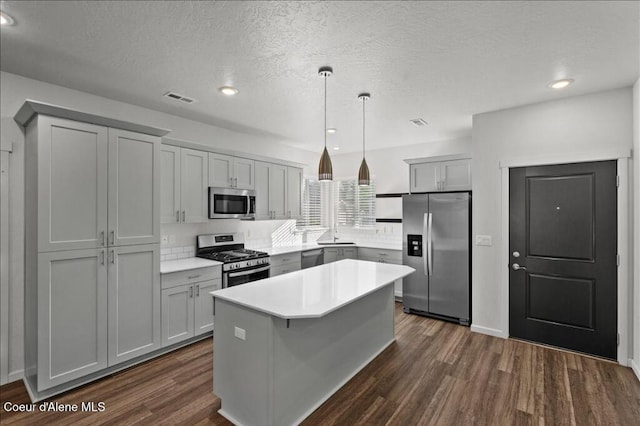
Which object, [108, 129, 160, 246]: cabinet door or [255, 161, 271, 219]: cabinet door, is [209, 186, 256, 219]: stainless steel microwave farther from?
[108, 129, 160, 246]: cabinet door

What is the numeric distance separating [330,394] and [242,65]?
2.79m

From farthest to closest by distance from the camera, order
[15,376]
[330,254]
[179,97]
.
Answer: [330,254]
[179,97]
[15,376]

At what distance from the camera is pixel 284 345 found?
6.98 ft

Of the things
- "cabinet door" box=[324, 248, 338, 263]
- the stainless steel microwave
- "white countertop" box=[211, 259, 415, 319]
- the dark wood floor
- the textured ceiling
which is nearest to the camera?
the textured ceiling

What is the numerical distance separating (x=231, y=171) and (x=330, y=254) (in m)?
2.30

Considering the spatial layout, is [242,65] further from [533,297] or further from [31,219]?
[533,297]

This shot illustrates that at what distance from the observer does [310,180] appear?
20.4ft

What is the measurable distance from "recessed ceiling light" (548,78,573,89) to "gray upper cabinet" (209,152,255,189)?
11.9ft

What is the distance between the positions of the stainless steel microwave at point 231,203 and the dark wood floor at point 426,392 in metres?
1.65

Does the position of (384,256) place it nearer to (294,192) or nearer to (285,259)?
(285,259)

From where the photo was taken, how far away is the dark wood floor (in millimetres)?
2279

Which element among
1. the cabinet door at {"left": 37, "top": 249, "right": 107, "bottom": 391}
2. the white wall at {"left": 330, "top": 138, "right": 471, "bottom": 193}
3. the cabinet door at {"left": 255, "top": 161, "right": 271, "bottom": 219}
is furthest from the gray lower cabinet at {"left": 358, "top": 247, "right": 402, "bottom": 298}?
the cabinet door at {"left": 37, "top": 249, "right": 107, "bottom": 391}

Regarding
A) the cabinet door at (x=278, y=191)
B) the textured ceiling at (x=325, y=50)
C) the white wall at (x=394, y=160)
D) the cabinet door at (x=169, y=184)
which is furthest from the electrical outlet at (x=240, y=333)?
the white wall at (x=394, y=160)

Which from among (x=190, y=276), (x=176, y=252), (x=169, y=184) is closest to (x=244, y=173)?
(x=169, y=184)
